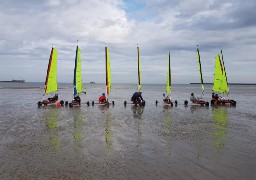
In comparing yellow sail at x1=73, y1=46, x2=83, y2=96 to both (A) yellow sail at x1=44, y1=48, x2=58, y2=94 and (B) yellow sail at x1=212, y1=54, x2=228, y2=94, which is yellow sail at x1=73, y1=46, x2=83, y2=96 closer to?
(A) yellow sail at x1=44, y1=48, x2=58, y2=94

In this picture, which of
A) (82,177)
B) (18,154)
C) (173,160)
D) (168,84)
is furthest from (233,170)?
(168,84)

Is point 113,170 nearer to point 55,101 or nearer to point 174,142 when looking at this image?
point 174,142

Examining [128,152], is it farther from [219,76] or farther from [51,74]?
[219,76]

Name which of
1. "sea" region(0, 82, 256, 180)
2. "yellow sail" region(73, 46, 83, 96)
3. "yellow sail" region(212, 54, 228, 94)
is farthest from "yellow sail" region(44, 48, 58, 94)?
"yellow sail" region(212, 54, 228, 94)

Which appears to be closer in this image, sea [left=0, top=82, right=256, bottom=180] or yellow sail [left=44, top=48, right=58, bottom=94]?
sea [left=0, top=82, right=256, bottom=180]

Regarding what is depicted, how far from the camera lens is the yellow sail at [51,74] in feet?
110

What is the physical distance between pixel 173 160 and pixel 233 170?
2.27 meters

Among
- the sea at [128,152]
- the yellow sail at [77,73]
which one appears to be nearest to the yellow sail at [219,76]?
the yellow sail at [77,73]

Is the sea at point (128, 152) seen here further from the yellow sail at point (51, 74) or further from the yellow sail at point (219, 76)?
the yellow sail at point (219, 76)

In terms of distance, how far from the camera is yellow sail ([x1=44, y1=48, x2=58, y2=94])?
3353 centimetres

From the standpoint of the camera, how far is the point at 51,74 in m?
34.2

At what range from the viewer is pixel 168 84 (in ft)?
121

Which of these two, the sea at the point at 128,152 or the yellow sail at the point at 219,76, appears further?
the yellow sail at the point at 219,76

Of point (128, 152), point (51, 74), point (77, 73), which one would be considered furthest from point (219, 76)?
point (128, 152)
